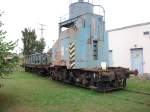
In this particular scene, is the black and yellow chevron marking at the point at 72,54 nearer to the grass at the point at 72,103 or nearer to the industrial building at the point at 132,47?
the grass at the point at 72,103

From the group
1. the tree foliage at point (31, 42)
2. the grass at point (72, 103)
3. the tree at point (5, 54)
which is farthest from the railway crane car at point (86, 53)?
the tree foliage at point (31, 42)

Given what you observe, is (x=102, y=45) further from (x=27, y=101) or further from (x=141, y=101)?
(x=27, y=101)

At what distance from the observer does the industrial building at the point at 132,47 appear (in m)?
16.3

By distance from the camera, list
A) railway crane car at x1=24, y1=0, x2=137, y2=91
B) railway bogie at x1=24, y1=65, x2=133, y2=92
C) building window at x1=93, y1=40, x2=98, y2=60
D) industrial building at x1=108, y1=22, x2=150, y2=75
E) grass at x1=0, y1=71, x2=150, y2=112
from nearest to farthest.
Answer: grass at x1=0, y1=71, x2=150, y2=112
railway bogie at x1=24, y1=65, x2=133, y2=92
railway crane car at x1=24, y1=0, x2=137, y2=91
building window at x1=93, y1=40, x2=98, y2=60
industrial building at x1=108, y1=22, x2=150, y2=75

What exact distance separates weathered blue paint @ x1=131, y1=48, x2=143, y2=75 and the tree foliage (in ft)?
69.5

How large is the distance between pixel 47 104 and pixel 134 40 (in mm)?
11604

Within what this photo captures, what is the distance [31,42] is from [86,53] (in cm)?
2721

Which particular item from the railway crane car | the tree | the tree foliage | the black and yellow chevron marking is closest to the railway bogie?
the railway crane car

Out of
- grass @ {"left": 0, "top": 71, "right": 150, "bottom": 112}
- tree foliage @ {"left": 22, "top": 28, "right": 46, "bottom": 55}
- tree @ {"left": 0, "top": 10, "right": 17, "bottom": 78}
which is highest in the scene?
tree foliage @ {"left": 22, "top": 28, "right": 46, "bottom": 55}

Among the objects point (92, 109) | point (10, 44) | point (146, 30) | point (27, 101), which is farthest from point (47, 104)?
point (146, 30)

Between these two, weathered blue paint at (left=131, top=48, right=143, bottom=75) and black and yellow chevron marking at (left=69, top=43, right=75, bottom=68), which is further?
weathered blue paint at (left=131, top=48, right=143, bottom=75)

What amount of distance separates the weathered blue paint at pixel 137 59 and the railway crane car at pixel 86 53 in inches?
238

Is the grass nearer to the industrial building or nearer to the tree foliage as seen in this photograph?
the industrial building

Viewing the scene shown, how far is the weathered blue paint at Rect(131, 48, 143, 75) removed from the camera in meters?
16.7
